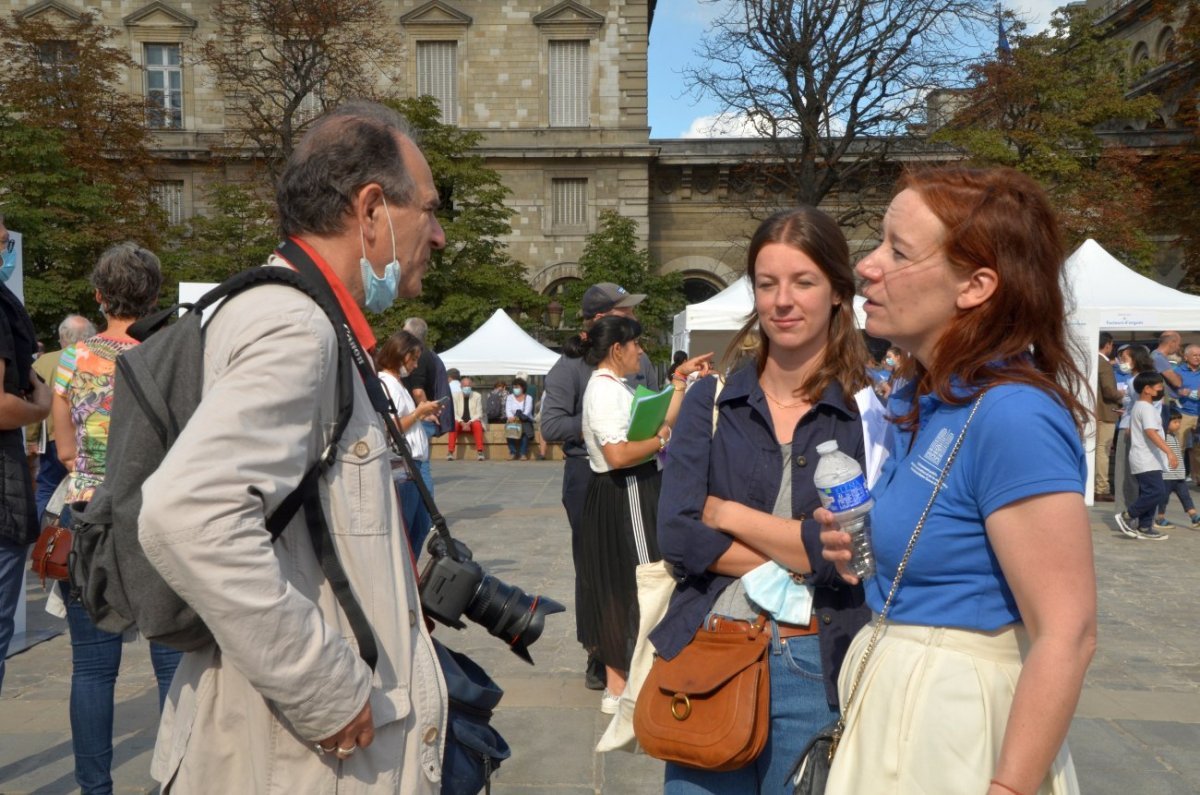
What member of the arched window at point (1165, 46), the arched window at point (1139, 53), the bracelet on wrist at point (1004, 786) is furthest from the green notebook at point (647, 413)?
the arched window at point (1139, 53)

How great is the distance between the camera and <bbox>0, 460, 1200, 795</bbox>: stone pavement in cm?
456

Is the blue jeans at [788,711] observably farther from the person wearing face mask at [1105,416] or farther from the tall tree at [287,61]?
the tall tree at [287,61]

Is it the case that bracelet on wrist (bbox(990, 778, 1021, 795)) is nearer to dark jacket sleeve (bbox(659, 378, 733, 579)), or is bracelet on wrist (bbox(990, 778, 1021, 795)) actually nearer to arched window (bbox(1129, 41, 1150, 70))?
dark jacket sleeve (bbox(659, 378, 733, 579))

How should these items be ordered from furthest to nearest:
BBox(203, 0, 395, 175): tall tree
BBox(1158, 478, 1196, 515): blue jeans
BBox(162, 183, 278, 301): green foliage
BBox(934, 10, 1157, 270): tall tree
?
BBox(203, 0, 395, 175): tall tree → BBox(162, 183, 278, 301): green foliage → BBox(934, 10, 1157, 270): tall tree → BBox(1158, 478, 1196, 515): blue jeans

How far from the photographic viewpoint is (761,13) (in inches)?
1172

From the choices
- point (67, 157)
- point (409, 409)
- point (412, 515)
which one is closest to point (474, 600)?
point (412, 515)

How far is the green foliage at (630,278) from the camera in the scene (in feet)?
113

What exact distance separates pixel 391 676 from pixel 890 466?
102cm

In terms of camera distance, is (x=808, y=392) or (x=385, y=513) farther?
(x=808, y=392)

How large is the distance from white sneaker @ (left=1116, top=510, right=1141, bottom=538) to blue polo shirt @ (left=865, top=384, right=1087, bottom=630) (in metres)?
10.9

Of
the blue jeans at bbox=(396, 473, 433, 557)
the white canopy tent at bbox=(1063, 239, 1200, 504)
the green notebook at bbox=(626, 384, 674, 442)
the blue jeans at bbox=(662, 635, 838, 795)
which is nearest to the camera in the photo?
the blue jeans at bbox=(662, 635, 838, 795)

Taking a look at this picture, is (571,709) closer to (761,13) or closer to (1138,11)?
(761,13)

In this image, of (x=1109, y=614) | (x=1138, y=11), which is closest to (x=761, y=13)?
(x=1138, y=11)

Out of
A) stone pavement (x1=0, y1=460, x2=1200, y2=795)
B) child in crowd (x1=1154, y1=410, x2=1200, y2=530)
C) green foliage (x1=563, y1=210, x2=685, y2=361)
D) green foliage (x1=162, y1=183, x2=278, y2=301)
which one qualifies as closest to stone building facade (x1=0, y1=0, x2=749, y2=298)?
green foliage (x1=563, y1=210, x2=685, y2=361)
